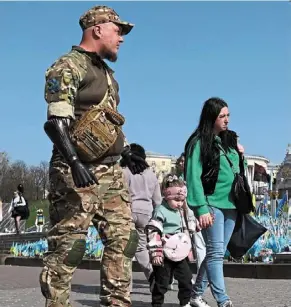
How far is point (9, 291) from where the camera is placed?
28.8ft

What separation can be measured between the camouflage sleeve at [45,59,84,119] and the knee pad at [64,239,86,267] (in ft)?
2.49

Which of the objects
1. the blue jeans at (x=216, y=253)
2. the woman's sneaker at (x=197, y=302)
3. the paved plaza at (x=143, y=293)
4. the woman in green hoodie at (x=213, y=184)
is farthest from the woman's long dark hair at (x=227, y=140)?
the paved plaza at (x=143, y=293)

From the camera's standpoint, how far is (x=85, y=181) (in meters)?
4.16

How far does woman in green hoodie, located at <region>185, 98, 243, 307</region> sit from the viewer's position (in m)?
6.09

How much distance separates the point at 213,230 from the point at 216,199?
267mm

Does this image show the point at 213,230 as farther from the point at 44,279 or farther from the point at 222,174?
the point at 44,279

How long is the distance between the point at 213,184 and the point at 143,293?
2.52 m

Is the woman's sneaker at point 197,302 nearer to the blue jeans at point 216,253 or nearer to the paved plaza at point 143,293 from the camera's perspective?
the blue jeans at point 216,253

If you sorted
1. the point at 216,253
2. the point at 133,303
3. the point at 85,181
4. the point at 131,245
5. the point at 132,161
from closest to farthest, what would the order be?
the point at 85,181 < the point at 131,245 < the point at 132,161 < the point at 216,253 < the point at 133,303

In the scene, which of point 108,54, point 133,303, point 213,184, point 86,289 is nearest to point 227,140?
point 213,184

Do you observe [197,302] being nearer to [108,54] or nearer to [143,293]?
[143,293]

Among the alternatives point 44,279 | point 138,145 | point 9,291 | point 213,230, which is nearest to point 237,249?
point 213,230

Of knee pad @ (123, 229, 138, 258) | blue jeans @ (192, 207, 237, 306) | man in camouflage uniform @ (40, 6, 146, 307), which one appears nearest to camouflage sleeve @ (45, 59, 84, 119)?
man in camouflage uniform @ (40, 6, 146, 307)

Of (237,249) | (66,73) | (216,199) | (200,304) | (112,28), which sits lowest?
(200,304)
